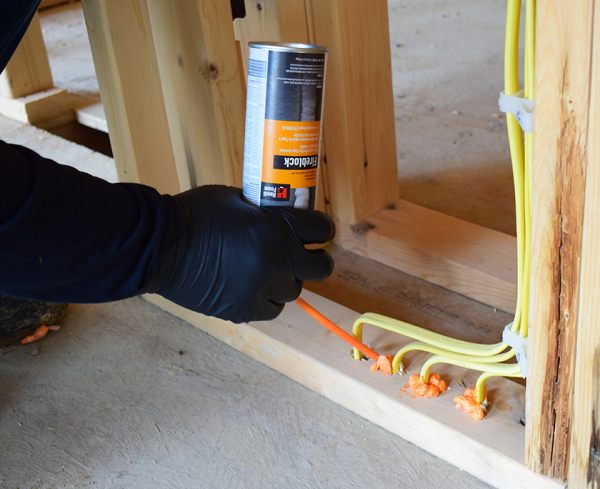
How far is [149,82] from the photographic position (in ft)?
4.16

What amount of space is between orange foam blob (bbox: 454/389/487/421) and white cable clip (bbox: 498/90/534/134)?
53 centimetres

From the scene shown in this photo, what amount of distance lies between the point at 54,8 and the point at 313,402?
4459mm

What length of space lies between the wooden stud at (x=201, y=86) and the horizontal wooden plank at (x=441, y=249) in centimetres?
48

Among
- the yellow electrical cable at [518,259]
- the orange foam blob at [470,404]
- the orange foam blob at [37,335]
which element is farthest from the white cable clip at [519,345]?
the orange foam blob at [37,335]

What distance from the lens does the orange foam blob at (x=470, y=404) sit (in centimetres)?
102

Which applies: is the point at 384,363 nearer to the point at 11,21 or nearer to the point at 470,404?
the point at 470,404

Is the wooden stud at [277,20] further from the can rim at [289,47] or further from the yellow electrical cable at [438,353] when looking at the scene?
the yellow electrical cable at [438,353]

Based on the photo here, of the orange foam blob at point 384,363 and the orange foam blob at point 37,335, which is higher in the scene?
the orange foam blob at point 384,363

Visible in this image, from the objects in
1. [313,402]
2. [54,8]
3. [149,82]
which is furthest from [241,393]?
[54,8]

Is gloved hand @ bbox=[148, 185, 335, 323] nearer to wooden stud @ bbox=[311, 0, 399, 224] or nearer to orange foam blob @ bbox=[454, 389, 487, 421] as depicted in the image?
orange foam blob @ bbox=[454, 389, 487, 421]

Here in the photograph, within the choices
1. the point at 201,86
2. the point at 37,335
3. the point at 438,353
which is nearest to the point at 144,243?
the point at 201,86

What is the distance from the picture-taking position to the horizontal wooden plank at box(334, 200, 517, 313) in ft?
4.78

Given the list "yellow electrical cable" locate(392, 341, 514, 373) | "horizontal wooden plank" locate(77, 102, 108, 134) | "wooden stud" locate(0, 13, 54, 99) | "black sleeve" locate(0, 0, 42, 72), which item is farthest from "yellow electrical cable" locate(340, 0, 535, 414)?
"wooden stud" locate(0, 13, 54, 99)

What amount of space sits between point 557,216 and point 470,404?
0.46 m
